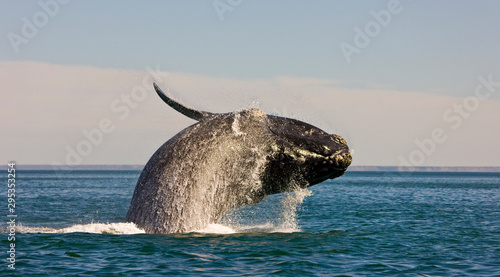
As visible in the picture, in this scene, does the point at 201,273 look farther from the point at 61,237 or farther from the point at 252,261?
the point at 61,237

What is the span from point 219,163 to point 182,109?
1.32m

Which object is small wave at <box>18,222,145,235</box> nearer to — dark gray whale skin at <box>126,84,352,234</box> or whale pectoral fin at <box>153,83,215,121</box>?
dark gray whale skin at <box>126,84,352,234</box>

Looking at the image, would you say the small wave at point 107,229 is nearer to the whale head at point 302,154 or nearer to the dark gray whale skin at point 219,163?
the dark gray whale skin at point 219,163

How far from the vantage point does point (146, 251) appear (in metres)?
12.1

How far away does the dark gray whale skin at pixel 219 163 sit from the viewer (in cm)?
1196

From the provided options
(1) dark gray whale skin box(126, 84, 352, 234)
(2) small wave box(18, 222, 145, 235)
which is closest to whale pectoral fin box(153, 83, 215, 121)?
(1) dark gray whale skin box(126, 84, 352, 234)

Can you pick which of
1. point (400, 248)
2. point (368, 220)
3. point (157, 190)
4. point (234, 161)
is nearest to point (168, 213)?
point (157, 190)

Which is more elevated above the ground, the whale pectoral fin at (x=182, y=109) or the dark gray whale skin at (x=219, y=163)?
the whale pectoral fin at (x=182, y=109)

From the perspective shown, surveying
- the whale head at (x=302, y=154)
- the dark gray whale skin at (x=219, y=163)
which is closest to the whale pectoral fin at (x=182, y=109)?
the dark gray whale skin at (x=219, y=163)

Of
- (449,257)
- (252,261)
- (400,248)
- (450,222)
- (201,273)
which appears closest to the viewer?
(201,273)

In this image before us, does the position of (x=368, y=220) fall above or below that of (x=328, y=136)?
below

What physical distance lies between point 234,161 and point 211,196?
33.8 inches

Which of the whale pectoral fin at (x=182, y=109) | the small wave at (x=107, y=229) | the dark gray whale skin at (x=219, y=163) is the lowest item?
the small wave at (x=107, y=229)

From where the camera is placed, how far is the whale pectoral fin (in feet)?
39.3
